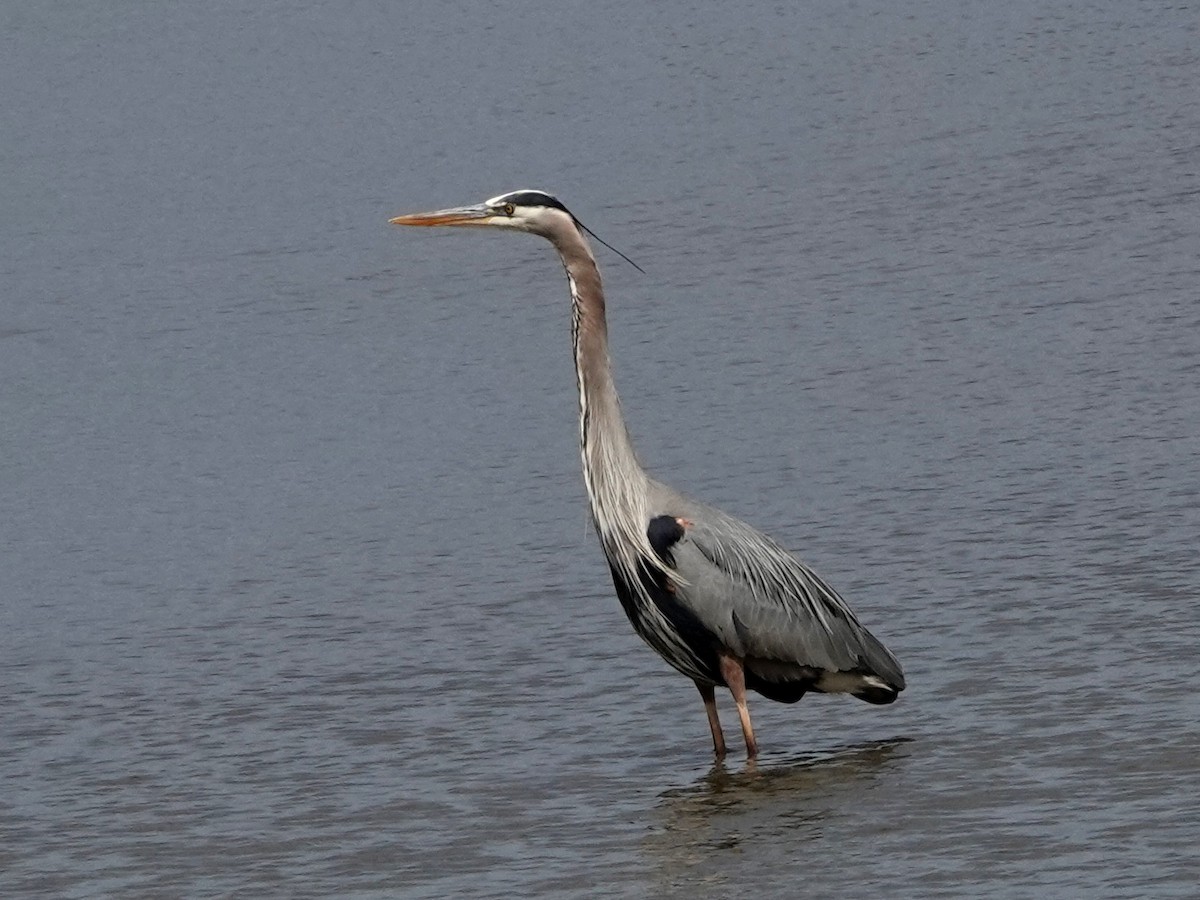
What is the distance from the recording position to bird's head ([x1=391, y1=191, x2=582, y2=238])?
32.2 ft

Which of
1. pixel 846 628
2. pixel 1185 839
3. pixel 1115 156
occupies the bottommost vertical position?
pixel 1185 839

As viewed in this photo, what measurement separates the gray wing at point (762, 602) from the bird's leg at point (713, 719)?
0.21 metres

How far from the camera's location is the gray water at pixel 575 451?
30.5ft

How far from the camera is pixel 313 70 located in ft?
100

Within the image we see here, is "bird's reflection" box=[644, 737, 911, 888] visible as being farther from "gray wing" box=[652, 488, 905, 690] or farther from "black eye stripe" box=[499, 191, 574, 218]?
"black eye stripe" box=[499, 191, 574, 218]

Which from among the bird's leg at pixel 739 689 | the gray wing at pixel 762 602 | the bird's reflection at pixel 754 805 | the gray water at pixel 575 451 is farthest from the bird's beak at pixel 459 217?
the bird's reflection at pixel 754 805

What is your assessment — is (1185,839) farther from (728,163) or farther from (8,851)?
(728,163)

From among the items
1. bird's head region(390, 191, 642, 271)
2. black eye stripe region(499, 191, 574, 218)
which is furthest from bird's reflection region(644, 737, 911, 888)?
black eye stripe region(499, 191, 574, 218)

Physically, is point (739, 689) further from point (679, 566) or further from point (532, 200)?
point (532, 200)

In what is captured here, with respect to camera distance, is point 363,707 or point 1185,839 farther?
point 363,707

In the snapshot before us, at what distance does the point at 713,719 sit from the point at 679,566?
660mm

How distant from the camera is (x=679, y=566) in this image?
9789 millimetres

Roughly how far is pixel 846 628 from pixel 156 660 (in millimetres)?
4111

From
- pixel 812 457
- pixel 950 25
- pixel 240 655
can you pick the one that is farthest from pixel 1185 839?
pixel 950 25
